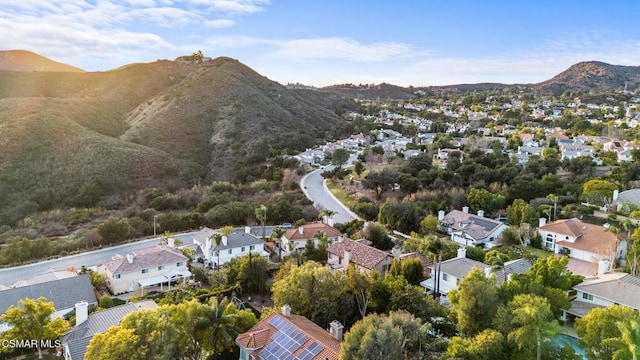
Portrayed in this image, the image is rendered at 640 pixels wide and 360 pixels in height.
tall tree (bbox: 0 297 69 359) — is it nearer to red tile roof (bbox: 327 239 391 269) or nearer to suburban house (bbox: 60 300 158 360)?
suburban house (bbox: 60 300 158 360)

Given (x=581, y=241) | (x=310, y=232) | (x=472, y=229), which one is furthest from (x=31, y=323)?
(x=581, y=241)

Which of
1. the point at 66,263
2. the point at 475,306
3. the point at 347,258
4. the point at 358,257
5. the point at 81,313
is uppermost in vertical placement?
the point at 475,306

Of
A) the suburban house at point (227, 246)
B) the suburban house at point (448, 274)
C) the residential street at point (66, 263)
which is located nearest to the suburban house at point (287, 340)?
the suburban house at point (448, 274)

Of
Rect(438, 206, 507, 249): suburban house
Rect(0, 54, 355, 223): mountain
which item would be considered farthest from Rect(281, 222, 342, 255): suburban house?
Rect(0, 54, 355, 223): mountain

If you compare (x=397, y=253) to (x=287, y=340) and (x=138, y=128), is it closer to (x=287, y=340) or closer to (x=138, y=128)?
(x=287, y=340)

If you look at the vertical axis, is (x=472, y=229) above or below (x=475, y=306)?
below

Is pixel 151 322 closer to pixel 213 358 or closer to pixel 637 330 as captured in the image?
pixel 213 358

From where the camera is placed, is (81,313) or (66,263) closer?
(81,313)
